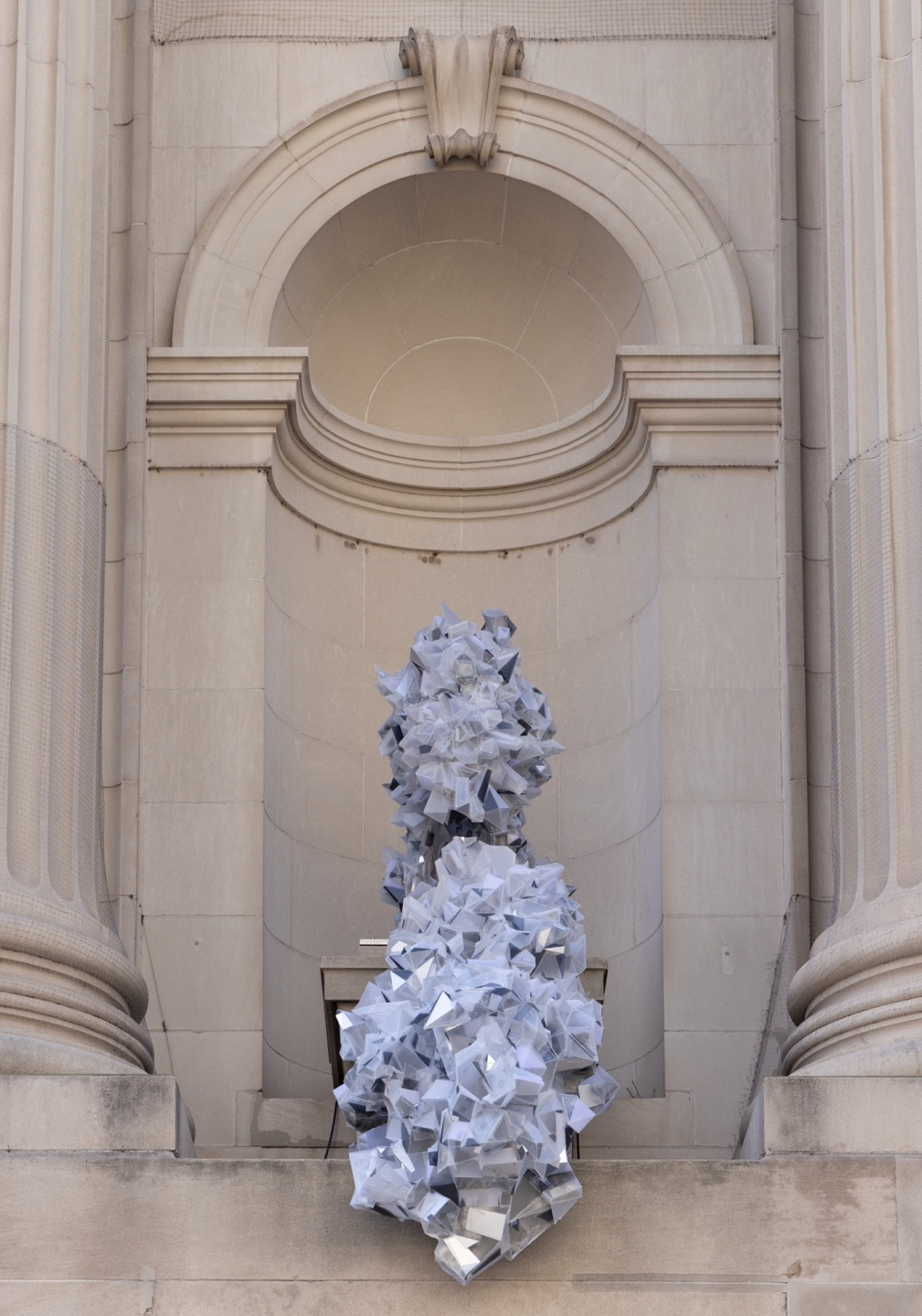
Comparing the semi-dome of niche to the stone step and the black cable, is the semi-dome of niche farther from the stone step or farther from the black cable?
the stone step

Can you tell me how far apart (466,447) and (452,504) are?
1.37ft

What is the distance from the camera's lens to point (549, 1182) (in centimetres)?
1036

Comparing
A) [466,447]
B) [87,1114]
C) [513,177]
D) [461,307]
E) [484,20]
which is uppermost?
[484,20]

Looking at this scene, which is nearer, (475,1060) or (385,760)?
(475,1060)

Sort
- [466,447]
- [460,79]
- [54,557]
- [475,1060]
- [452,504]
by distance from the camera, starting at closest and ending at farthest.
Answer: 1. [475,1060]
2. [54,557]
3. [460,79]
4. [452,504]
5. [466,447]

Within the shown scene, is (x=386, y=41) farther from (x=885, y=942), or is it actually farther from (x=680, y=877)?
(x=885, y=942)

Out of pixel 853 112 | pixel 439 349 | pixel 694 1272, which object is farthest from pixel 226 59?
pixel 694 1272

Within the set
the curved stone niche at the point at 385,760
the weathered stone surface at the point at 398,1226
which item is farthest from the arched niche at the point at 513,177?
the weathered stone surface at the point at 398,1226

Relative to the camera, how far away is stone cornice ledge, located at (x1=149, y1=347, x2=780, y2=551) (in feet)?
52.8

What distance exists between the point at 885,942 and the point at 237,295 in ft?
22.6

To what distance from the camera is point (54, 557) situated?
12828 mm

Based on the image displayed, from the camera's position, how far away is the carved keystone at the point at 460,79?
16703 mm

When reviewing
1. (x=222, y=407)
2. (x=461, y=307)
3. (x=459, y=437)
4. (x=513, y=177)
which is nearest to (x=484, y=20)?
(x=513, y=177)

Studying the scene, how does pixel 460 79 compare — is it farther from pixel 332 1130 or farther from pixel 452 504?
pixel 332 1130
